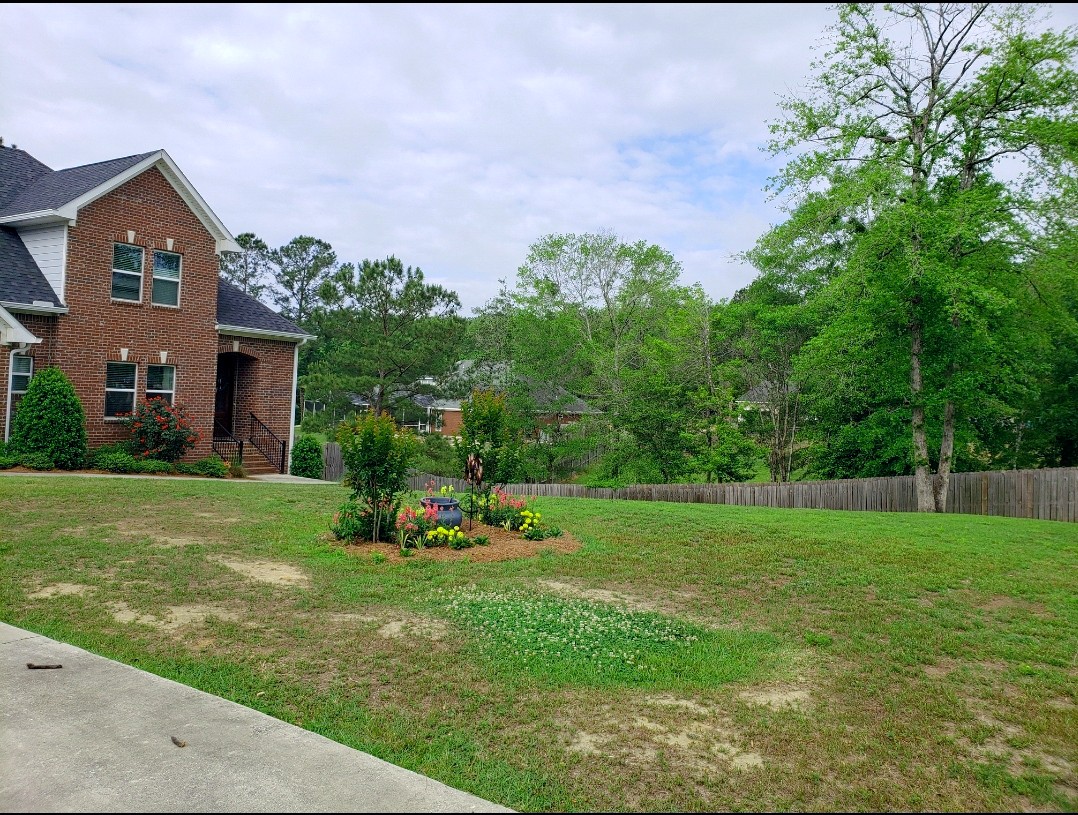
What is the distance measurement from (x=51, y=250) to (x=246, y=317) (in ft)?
16.9

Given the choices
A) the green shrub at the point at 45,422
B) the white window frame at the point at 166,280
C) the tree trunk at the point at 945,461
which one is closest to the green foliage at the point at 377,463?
the green shrub at the point at 45,422

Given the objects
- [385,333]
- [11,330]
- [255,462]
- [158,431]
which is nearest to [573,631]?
[11,330]

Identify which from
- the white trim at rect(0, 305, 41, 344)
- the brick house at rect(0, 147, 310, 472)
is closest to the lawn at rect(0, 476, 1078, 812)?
the white trim at rect(0, 305, 41, 344)

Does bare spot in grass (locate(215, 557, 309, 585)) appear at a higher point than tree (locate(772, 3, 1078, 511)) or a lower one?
lower

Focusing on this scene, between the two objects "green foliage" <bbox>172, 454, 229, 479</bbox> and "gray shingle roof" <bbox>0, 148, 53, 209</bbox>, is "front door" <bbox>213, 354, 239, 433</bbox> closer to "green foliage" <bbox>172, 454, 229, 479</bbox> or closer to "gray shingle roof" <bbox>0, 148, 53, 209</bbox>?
"green foliage" <bbox>172, 454, 229, 479</bbox>

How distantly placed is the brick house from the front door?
189 millimetres

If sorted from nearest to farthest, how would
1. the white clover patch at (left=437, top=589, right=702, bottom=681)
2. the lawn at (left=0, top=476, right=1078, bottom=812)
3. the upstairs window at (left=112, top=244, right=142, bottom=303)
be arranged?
the lawn at (left=0, top=476, right=1078, bottom=812) < the white clover patch at (left=437, top=589, right=702, bottom=681) < the upstairs window at (left=112, top=244, right=142, bottom=303)

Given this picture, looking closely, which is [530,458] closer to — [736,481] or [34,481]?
[736,481]

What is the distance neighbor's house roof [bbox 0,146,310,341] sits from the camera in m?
16.6

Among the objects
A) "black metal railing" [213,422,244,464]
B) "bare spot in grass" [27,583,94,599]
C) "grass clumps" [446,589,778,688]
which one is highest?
"black metal railing" [213,422,244,464]

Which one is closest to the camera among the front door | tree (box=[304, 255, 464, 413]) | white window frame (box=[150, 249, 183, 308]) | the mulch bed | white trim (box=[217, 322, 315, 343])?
the mulch bed

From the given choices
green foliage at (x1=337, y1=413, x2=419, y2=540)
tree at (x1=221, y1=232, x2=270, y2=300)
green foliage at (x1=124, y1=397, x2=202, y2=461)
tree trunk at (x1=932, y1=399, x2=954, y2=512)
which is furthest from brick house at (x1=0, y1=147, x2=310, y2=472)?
tree at (x1=221, y1=232, x2=270, y2=300)

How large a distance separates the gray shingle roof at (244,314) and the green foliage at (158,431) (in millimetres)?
3065

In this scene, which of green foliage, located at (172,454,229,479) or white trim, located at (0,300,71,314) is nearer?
white trim, located at (0,300,71,314)
